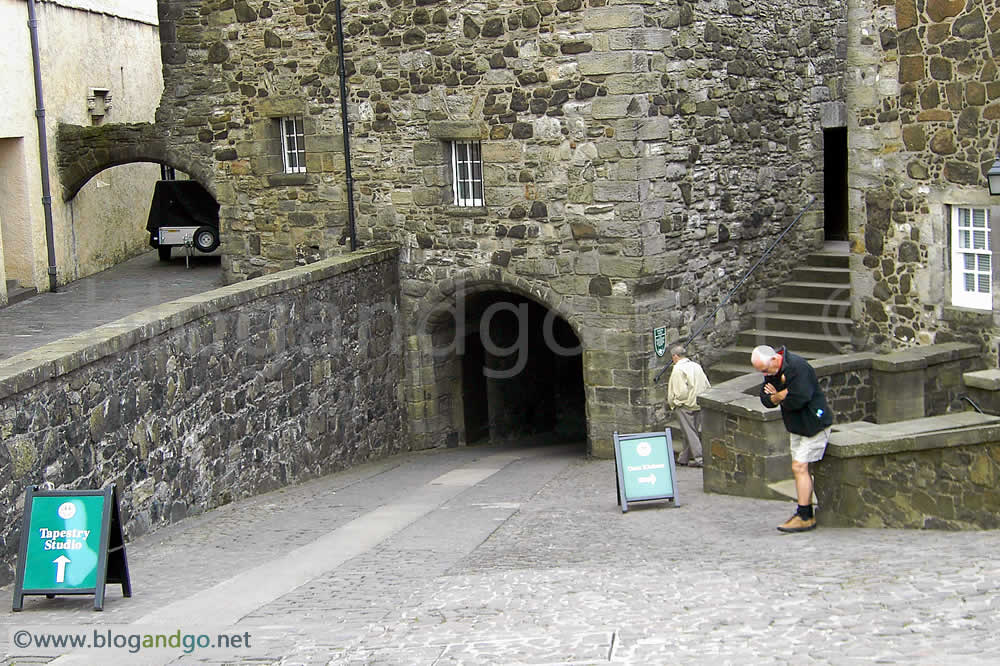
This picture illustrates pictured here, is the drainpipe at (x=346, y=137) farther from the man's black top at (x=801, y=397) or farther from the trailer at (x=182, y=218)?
the man's black top at (x=801, y=397)

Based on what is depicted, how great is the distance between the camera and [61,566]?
8031 millimetres

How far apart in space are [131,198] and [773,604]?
17.6 meters

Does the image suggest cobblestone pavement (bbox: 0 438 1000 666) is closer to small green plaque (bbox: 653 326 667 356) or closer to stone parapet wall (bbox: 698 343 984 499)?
stone parapet wall (bbox: 698 343 984 499)

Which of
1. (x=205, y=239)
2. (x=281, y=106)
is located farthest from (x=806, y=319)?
(x=205, y=239)

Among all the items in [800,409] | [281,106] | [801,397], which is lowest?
[800,409]

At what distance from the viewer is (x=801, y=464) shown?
955 cm

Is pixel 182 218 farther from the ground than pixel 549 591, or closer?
farther from the ground

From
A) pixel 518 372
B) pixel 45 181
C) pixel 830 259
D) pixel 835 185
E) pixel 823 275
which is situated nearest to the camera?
pixel 823 275

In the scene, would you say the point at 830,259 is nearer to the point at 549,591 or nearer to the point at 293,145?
the point at 293,145

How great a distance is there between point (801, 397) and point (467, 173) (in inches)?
302

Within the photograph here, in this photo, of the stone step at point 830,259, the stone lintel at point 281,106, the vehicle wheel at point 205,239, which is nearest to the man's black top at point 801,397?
the stone step at point 830,259

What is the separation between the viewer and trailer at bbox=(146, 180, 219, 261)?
20812 millimetres

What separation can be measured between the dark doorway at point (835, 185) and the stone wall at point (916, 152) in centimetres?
623

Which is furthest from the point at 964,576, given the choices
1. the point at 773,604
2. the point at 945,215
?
the point at 945,215
